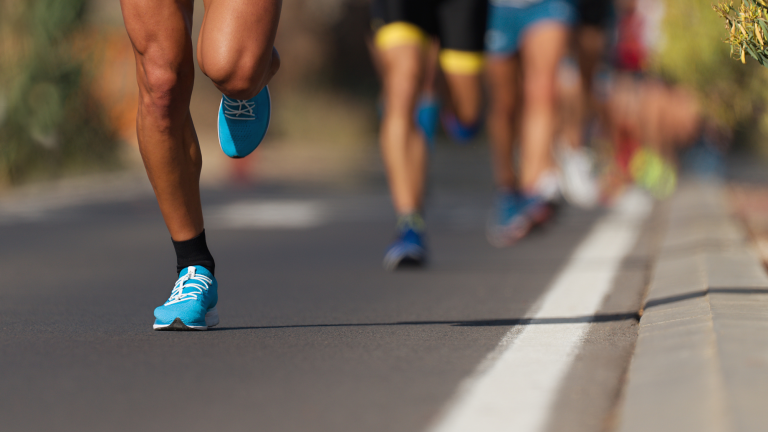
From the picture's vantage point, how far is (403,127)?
19.1ft

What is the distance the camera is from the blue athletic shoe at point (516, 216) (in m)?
6.79

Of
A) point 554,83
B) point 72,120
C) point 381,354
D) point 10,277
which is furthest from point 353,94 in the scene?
point 381,354

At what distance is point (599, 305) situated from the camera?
13.6 ft

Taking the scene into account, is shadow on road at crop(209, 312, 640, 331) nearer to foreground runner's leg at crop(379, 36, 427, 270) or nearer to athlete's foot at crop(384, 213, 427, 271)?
athlete's foot at crop(384, 213, 427, 271)

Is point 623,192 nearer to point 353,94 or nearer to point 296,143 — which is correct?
point 296,143

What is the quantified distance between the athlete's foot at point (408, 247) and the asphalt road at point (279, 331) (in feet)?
0.31

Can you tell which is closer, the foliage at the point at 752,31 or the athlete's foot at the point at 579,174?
the foliage at the point at 752,31

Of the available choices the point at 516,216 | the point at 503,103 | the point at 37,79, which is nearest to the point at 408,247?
the point at 516,216

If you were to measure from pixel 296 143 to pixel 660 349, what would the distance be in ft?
69.9

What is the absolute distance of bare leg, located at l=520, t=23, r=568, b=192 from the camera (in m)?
6.93

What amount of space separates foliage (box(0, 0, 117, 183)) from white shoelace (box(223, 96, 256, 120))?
7.20 m

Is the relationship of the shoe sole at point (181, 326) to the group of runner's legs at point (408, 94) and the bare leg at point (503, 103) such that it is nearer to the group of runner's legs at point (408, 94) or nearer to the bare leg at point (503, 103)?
the group of runner's legs at point (408, 94)

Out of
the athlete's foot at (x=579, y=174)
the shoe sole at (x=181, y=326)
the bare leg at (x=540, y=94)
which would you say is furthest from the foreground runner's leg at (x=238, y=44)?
the athlete's foot at (x=579, y=174)

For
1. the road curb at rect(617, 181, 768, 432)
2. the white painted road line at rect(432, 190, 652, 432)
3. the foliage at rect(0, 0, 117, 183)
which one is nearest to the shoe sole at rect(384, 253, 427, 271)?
the white painted road line at rect(432, 190, 652, 432)
